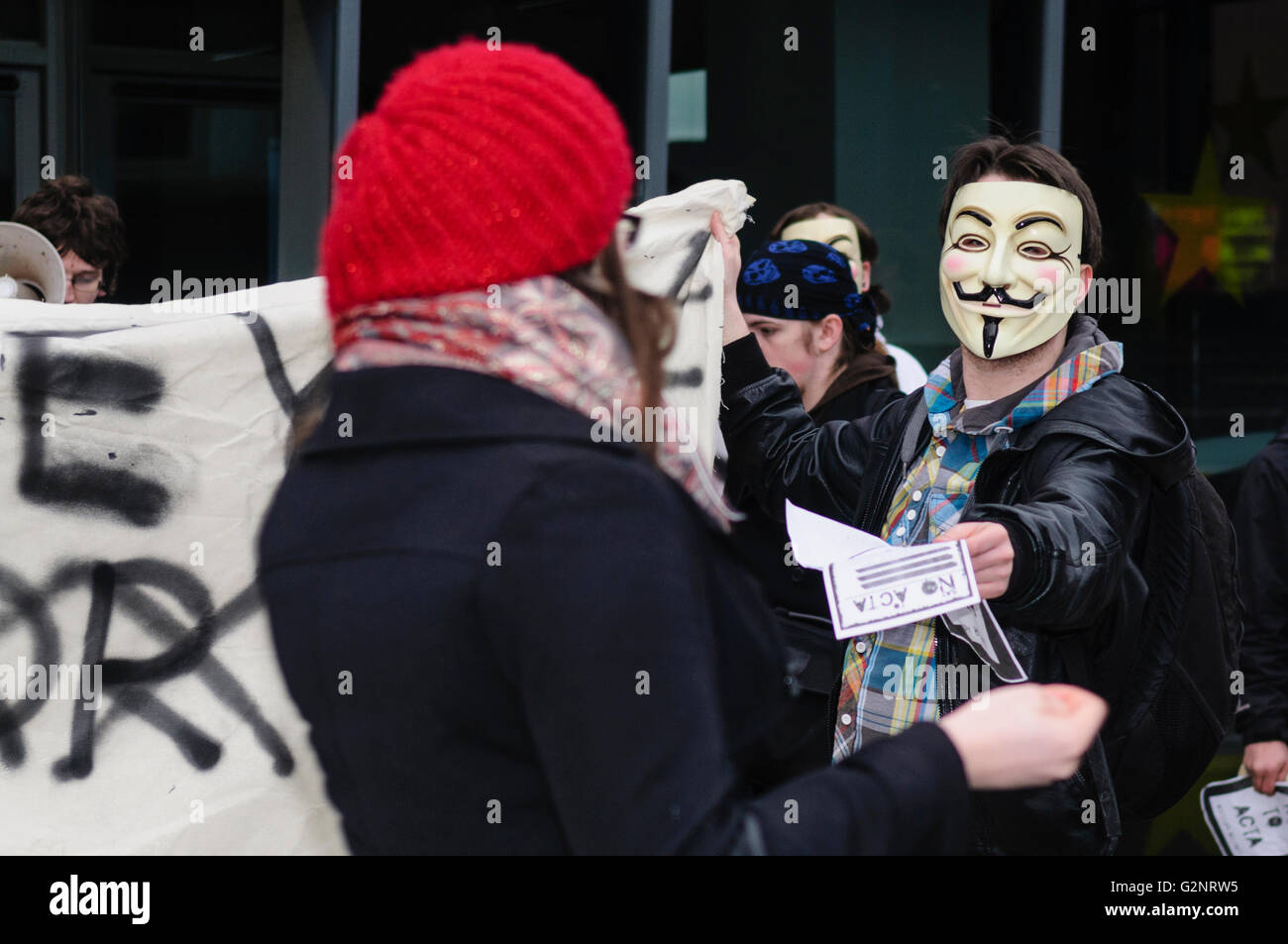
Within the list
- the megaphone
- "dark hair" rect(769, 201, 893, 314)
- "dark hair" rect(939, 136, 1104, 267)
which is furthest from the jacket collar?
"dark hair" rect(769, 201, 893, 314)

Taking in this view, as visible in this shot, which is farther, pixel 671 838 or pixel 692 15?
pixel 692 15

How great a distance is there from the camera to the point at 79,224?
3734 mm

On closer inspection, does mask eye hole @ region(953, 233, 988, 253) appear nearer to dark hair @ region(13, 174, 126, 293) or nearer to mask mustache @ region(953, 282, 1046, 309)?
mask mustache @ region(953, 282, 1046, 309)

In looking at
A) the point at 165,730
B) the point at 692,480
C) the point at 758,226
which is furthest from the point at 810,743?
the point at 758,226

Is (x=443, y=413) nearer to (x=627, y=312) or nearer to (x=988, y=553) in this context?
(x=627, y=312)

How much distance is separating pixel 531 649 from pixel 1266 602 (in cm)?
325

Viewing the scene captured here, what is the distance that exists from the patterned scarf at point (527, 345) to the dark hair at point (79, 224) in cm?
277

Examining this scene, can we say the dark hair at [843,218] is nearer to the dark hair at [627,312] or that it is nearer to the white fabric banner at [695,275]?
the white fabric banner at [695,275]

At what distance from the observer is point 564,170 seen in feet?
3.93

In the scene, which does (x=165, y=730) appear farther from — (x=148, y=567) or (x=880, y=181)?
(x=880, y=181)

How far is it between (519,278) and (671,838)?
448 millimetres

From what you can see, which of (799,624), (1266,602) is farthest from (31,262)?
(1266,602)

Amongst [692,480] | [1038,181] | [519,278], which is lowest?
[692,480]
